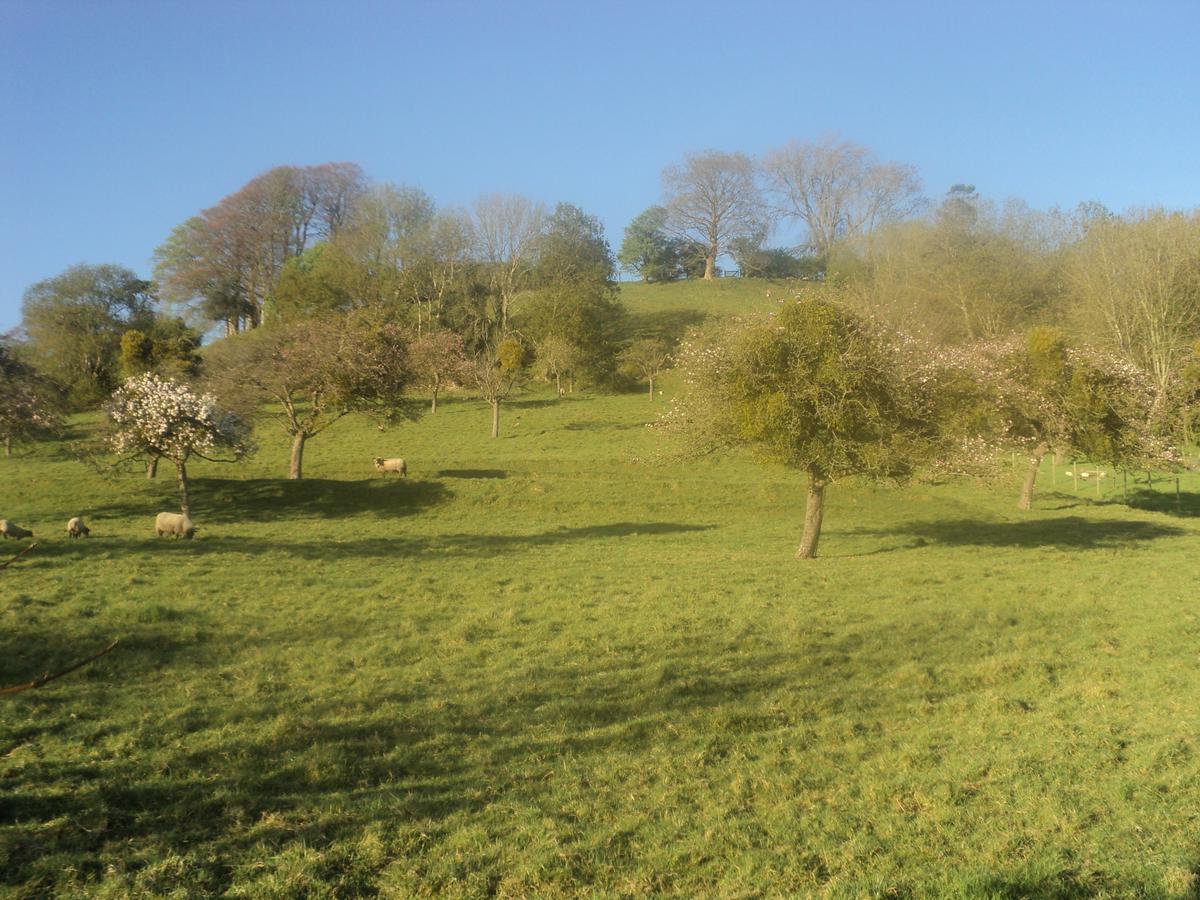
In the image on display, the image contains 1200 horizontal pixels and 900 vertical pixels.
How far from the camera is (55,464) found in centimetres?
3136

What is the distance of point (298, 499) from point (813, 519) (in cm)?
1813

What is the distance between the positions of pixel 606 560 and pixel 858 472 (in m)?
6.93

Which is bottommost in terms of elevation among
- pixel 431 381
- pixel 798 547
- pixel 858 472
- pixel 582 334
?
pixel 798 547

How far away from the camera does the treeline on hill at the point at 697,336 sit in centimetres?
2111

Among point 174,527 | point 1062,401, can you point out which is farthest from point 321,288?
point 1062,401

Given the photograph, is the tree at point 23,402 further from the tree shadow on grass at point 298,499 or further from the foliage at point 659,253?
the foliage at point 659,253

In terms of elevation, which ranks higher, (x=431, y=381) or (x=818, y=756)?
(x=431, y=381)

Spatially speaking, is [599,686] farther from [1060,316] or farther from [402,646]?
[1060,316]

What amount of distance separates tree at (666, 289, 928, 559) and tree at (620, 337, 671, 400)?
32168 mm

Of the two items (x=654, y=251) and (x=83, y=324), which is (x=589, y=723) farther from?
(x=654, y=251)

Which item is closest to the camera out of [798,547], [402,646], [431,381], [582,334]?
[402,646]

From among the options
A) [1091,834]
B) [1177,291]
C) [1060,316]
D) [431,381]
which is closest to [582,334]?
[431,381]

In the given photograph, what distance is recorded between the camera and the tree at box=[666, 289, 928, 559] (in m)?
20.1

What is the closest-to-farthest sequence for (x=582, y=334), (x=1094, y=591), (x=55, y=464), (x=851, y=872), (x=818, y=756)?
(x=851, y=872)
(x=818, y=756)
(x=1094, y=591)
(x=55, y=464)
(x=582, y=334)
